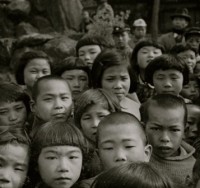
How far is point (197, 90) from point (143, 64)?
2.17ft

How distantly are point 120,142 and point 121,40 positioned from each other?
19.5 ft

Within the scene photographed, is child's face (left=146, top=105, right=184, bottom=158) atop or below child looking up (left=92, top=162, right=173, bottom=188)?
below

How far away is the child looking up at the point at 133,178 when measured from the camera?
2.04m

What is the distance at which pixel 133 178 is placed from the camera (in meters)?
2.05

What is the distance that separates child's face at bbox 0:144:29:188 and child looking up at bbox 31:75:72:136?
35.9 inches

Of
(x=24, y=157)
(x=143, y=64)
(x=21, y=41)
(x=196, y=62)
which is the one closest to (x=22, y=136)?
(x=24, y=157)

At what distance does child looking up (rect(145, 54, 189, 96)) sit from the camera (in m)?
4.68

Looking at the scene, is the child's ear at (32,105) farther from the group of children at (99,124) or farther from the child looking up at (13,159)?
the child looking up at (13,159)

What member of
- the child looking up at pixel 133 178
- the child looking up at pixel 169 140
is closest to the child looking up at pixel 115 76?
the child looking up at pixel 169 140

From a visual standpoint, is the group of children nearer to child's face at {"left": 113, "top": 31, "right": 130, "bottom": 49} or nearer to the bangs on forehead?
the bangs on forehead

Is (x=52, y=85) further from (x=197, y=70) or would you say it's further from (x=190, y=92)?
(x=197, y=70)

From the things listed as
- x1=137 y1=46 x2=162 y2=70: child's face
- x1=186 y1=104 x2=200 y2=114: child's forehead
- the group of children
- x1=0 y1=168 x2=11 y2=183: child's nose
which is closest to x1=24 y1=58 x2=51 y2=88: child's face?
the group of children

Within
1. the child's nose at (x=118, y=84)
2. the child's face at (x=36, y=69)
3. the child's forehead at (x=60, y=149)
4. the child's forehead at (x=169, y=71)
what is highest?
the child's face at (x=36, y=69)

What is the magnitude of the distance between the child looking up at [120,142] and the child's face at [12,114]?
0.97 meters
